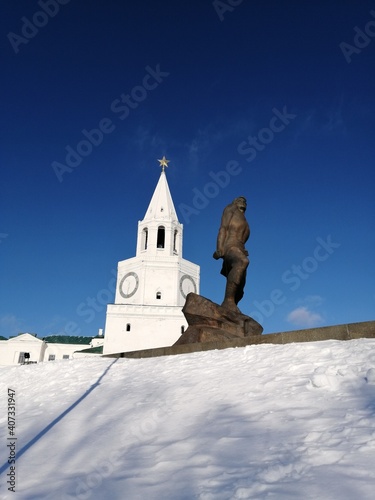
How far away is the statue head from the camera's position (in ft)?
42.3

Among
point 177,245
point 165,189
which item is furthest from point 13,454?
point 165,189

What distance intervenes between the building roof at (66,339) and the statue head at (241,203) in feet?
161

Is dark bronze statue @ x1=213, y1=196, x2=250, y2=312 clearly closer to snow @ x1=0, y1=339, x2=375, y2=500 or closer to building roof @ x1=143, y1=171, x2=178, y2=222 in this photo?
snow @ x1=0, y1=339, x2=375, y2=500

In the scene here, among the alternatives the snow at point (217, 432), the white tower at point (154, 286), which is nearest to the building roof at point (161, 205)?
the white tower at point (154, 286)

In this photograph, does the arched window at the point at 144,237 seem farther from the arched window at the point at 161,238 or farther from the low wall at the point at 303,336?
the low wall at the point at 303,336

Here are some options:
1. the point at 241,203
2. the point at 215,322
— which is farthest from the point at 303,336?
the point at 241,203

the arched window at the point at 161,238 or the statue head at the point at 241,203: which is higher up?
the arched window at the point at 161,238

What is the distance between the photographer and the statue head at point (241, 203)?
1290 cm

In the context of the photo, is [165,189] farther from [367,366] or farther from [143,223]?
[367,366]

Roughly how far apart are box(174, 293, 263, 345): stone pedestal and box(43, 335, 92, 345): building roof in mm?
49245

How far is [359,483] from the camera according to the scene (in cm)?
283

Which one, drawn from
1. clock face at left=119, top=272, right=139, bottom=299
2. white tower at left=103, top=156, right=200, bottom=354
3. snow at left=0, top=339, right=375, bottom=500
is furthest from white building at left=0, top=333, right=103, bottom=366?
snow at left=0, top=339, right=375, bottom=500

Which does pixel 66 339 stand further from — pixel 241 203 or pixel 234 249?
pixel 234 249

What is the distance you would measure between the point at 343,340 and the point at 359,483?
14.8ft
